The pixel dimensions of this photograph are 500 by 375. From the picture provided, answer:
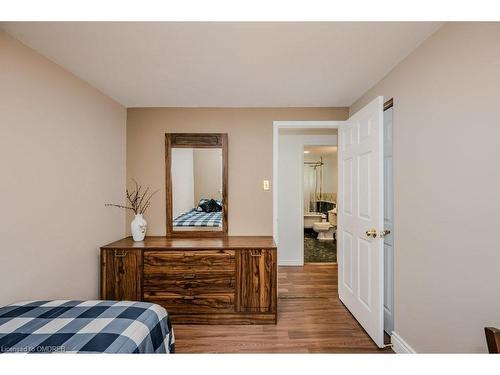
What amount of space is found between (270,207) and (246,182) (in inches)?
16.1

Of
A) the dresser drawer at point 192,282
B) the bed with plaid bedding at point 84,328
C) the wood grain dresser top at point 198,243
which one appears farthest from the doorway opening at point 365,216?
the bed with plaid bedding at point 84,328

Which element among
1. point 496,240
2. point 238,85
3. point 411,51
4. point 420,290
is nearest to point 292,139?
point 238,85

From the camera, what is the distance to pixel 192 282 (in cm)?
262

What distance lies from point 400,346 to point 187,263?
1907mm

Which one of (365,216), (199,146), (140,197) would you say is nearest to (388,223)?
(365,216)

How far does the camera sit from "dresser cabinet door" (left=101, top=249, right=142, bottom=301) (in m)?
2.60

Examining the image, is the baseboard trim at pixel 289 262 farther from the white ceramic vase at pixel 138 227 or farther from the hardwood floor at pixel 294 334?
the white ceramic vase at pixel 138 227

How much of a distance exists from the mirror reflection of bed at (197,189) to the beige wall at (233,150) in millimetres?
140

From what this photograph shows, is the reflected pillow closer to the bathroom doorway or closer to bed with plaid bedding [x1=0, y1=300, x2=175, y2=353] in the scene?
bed with plaid bedding [x1=0, y1=300, x2=175, y2=353]

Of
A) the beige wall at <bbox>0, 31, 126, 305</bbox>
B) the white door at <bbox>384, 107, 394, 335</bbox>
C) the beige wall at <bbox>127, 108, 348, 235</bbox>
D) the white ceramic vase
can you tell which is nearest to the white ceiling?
the beige wall at <bbox>0, 31, 126, 305</bbox>

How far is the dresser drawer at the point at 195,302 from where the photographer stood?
8.59 feet

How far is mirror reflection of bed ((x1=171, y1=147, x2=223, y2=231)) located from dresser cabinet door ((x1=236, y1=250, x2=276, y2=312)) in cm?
68
